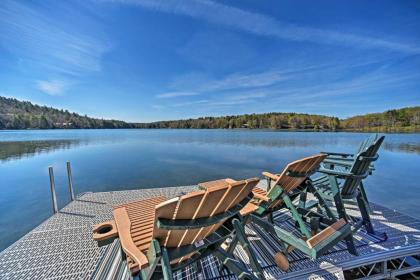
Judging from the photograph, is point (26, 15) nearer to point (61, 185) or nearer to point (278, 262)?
point (61, 185)

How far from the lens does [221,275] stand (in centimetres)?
189

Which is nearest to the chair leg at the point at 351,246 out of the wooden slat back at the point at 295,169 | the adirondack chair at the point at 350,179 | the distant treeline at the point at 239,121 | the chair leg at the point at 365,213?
the adirondack chair at the point at 350,179

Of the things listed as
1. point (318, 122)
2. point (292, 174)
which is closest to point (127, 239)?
point (292, 174)

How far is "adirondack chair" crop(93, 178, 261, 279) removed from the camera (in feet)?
3.15

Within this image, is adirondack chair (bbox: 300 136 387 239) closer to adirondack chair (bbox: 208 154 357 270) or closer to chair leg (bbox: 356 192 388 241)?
chair leg (bbox: 356 192 388 241)

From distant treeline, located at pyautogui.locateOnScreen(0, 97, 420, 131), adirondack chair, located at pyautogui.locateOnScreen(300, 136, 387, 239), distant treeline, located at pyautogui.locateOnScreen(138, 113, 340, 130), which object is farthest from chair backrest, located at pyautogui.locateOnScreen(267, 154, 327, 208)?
distant treeline, located at pyautogui.locateOnScreen(138, 113, 340, 130)

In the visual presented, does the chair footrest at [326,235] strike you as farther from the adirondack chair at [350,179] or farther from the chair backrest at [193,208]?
the chair backrest at [193,208]

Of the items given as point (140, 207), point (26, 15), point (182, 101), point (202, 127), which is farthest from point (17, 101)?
point (140, 207)

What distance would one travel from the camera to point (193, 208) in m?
1.01

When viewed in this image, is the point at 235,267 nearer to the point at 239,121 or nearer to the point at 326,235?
the point at 326,235

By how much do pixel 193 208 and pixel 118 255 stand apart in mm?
1894

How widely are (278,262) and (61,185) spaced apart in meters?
8.68

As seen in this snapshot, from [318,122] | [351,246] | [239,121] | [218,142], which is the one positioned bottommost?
[218,142]

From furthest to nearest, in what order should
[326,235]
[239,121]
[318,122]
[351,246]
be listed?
[239,121], [318,122], [351,246], [326,235]
